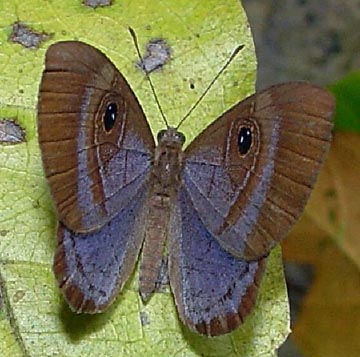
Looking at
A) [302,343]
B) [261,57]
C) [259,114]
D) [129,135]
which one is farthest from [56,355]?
[261,57]

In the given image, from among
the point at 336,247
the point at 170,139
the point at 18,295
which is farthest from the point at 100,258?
the point at 336,247

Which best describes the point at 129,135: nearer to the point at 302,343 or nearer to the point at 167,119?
the point at 167,119

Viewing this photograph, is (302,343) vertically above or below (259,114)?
below

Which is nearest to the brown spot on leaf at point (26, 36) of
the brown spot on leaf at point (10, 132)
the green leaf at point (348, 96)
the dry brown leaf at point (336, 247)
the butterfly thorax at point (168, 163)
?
the brown spot on leaf at point (10, 132)

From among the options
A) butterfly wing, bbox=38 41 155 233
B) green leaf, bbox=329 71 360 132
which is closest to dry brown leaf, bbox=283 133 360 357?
green leaf, bbox=329 71 360 132

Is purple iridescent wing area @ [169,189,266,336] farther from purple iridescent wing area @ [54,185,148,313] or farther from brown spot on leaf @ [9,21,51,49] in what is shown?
brown spot on leaf @ [9,21,51,49]

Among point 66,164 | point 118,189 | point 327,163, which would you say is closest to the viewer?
point 66,164

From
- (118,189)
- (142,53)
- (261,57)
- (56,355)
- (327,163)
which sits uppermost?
(142,53)
